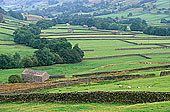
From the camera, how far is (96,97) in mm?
35344

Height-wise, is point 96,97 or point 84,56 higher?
point 96,97

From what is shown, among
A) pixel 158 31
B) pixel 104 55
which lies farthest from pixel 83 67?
pixel 158 31

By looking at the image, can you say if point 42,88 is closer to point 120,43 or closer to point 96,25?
point 120,43

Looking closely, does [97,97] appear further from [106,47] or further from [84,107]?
[106,47]

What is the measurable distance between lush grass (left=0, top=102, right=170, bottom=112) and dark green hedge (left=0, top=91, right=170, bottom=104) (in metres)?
0.91

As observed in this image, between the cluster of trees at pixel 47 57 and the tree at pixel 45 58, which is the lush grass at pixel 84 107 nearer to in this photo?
the cluster of trees at pixel 47 57

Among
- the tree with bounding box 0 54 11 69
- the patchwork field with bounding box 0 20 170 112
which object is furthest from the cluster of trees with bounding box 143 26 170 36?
the tree with bounding box 0 54 11 69

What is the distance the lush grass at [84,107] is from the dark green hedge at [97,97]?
35.9 inches

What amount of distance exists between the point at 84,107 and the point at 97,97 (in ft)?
9.15

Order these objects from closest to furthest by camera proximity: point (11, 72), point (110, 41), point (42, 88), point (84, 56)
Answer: point (42, 88), point (11, 72), point (84, 56), point (110, 41)

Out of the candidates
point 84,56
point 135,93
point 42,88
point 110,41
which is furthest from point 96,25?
point 135,93

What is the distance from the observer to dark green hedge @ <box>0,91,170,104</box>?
109ft

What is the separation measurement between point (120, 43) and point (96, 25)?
69870mm

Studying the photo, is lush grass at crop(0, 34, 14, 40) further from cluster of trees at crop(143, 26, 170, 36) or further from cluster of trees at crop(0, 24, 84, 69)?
cluster of trees at crop(143, 26, 170, 36)
